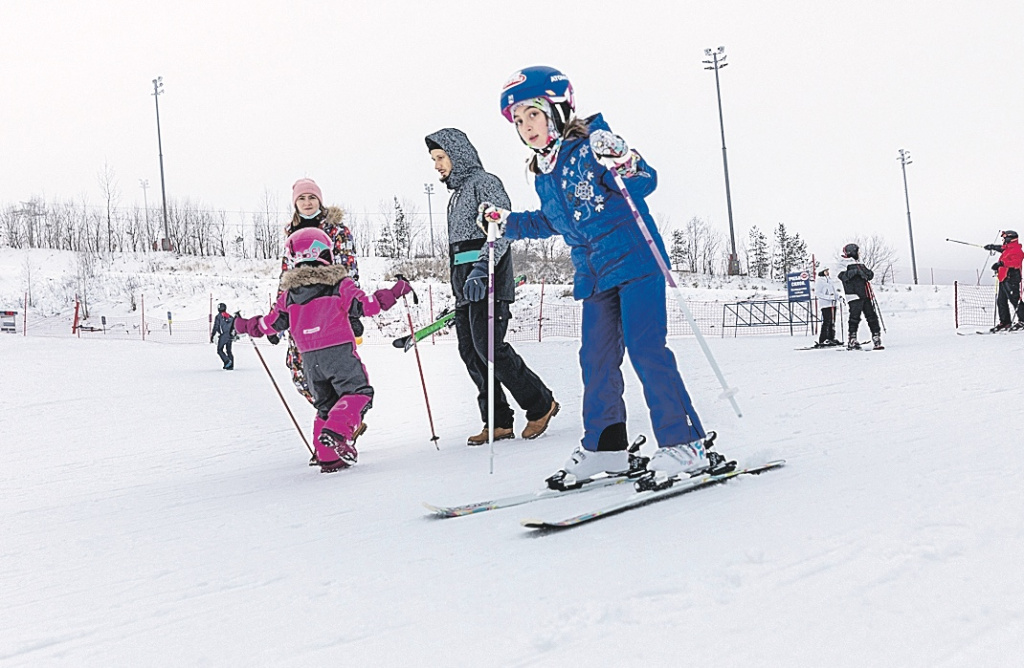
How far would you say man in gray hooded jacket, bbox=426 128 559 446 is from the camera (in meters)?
4.22

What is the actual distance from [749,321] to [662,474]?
21.8 m

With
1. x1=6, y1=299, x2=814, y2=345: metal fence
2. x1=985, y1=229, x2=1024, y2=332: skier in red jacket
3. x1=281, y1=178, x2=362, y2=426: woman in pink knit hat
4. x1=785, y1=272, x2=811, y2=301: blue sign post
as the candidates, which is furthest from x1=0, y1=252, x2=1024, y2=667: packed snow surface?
x1=6, y1=299, x2=814, y2=345: metal fence

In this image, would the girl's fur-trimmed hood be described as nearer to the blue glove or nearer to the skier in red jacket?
the blue glove

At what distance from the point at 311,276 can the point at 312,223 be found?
0.59 meters

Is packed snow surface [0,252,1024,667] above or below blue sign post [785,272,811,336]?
below

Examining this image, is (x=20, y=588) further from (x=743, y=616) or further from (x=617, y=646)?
(x=743, y=616)

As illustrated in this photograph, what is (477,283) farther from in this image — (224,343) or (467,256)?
(224,343)

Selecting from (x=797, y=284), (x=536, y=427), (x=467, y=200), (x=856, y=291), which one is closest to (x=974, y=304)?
(x=797, y=284)

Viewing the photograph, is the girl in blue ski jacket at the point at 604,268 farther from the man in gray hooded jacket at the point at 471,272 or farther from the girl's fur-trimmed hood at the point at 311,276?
the girl's fur-trimmed hood at the point at 311,276

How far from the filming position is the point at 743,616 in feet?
4.32

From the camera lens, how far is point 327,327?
153 inches

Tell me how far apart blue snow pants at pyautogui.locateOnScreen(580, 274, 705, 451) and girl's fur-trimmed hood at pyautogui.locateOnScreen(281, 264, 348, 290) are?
1.59 m

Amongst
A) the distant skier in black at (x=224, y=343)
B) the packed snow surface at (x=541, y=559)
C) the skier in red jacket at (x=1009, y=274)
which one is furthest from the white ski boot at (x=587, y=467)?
the distant skier in black at (x=224, y=343)

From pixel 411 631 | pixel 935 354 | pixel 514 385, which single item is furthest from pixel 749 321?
pixel 411 631
